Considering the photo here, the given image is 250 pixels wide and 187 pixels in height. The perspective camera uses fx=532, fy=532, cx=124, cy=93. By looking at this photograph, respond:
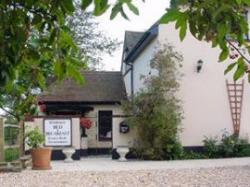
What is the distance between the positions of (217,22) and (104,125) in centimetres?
2179

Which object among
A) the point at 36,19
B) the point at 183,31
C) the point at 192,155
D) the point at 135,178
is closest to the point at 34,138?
the point at 135,178

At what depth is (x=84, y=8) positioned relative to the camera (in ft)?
7.25

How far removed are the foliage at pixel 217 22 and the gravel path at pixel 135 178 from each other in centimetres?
945

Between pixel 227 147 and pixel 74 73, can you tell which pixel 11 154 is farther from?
pixel 74 73

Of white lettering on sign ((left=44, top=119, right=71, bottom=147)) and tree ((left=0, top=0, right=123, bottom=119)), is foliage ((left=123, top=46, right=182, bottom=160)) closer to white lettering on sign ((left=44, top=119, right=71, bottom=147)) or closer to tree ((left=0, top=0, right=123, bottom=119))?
white lettering on sign ((left=44, top=119, right=71, bottom=147))

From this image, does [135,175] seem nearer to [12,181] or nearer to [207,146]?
[12,181]

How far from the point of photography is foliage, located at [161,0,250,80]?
2.18m

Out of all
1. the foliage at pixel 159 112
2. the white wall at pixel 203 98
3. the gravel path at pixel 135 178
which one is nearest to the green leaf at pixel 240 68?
the gravel path at pixel 135 178

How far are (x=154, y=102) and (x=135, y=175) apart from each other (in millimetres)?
5611

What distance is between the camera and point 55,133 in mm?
19688

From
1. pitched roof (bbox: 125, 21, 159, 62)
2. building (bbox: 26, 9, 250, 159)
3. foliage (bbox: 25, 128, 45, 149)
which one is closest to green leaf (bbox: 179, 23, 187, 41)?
foliage (bbox: 25, 128, 45, 149)

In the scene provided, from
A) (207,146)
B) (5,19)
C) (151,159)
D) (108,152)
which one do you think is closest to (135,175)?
(151,159)

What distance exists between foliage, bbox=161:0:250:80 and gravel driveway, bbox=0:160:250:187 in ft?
31.0

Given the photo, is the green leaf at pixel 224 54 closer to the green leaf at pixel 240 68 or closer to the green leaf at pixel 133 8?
the green leaf at pixel 240 68
